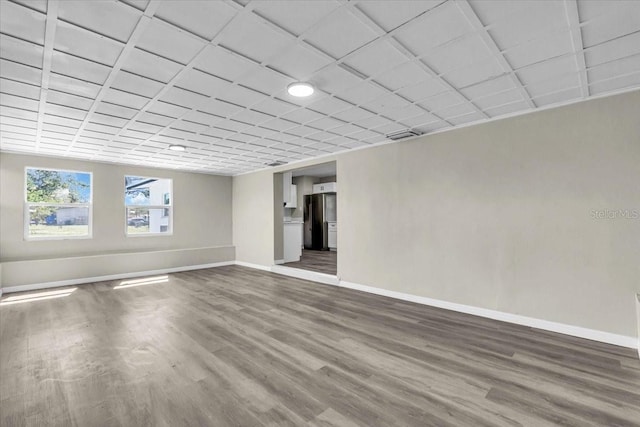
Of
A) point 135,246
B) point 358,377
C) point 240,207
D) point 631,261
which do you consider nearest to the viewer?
point 358,377

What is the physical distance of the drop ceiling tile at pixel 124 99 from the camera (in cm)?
277

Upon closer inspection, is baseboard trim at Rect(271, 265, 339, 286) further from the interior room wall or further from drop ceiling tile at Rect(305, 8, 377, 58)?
drop ceiling tile at Rect(305, 8, 377, 58)

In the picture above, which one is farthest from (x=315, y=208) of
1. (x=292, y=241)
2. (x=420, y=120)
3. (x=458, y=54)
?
(x=458, y=54)

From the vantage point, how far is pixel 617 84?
268 centimetres

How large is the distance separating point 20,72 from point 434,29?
3207 mm

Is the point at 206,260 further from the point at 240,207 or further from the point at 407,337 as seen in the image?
the point at 407,337

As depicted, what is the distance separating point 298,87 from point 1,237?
621 cm

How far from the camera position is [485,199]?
3.70 metres

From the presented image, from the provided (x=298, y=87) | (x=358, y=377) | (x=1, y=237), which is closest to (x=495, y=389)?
(x=358, y=377)

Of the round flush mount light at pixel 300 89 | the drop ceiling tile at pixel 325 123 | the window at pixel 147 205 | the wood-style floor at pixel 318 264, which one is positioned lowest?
the wood-style floor at pixel 318 264

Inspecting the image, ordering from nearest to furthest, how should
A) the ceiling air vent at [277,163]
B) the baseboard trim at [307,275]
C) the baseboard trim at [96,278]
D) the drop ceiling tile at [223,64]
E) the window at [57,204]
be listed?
the drop ceiling tile at [223,64]
the baseboard trim at [96,278]
the window at [57,204]
the baseboard trim at [307,275]
the ceiling air vent at [277,163]

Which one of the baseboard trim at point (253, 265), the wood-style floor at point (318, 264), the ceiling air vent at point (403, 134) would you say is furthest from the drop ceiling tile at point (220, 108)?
the baseboard trim at point (253, 265)

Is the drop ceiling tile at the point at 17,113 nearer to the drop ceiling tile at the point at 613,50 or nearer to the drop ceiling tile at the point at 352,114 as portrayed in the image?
the drop ceiling tile at the point at 352,114

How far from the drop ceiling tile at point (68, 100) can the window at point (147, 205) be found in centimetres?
379
